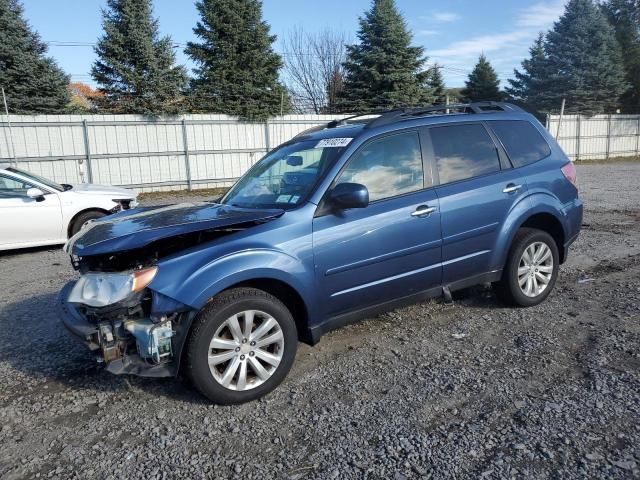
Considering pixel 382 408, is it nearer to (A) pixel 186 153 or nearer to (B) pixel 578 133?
(A) pixel 186 153

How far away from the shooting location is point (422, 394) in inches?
133

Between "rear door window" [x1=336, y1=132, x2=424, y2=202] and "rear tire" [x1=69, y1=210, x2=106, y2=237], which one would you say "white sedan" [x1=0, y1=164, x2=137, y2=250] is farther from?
"rear door window" [x1=336, y1=132, x2=424, y2=202]

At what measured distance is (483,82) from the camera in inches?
1556

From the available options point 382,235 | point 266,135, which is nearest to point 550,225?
point 382,235

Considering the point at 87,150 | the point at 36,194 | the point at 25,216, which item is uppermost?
the point at 87,150

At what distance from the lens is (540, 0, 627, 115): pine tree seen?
107 feet

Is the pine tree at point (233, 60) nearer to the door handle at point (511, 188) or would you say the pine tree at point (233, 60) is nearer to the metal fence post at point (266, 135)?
the metal fence post at point (266, 135)

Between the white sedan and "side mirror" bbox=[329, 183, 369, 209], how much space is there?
238 inches

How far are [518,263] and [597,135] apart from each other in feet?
95.1

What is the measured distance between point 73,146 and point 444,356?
50.8 feet

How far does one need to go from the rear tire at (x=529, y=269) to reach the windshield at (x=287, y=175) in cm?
203

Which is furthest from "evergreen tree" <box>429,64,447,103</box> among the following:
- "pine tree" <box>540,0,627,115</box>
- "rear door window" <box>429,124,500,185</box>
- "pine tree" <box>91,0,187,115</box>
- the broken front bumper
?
Answer: the broken front bumper

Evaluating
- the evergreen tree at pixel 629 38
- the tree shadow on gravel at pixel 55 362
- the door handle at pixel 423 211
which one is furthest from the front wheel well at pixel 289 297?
the evergreen tree at pixel 629 38

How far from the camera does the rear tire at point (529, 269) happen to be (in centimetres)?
477
